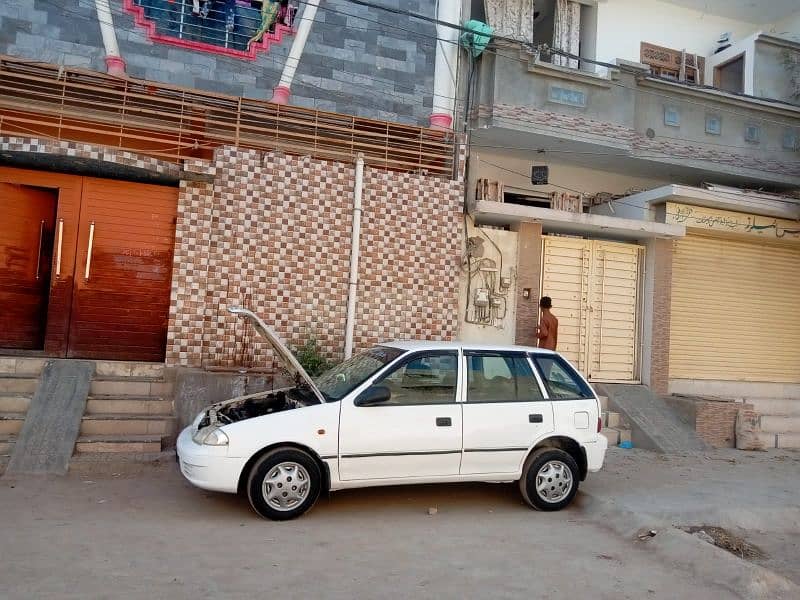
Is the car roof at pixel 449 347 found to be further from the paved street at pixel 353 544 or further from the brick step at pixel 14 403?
the brick step at pixel 14 403

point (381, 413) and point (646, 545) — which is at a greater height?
point (381, 413)

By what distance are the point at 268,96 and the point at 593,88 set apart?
5.64m

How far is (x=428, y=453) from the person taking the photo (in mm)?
5777

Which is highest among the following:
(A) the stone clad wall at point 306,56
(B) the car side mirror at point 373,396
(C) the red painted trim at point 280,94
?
(A) the stone clad wall at point 306,56

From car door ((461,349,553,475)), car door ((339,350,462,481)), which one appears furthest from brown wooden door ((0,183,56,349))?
car door ((461,349,553,475))

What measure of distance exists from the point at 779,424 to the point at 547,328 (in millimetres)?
4365

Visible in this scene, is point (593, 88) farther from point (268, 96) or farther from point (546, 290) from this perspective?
point (268, 96)

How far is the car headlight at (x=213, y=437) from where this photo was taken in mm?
5301

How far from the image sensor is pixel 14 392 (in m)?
7.99

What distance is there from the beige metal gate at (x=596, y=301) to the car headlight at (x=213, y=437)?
7207 millimetres

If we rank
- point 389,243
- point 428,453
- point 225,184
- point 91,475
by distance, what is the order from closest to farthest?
point 428,453
point 91,475
point 225,184
point 389,243

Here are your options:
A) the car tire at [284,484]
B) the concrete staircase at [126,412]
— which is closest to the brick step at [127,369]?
the concrete staircase at [126,412]

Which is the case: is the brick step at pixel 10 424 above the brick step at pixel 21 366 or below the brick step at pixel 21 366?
below

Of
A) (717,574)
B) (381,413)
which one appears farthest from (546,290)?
(717,574)
